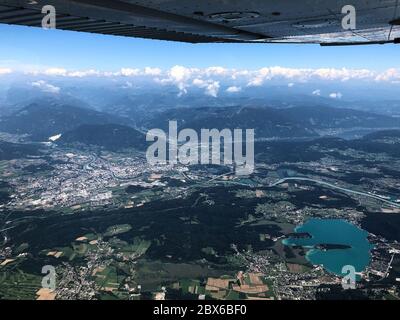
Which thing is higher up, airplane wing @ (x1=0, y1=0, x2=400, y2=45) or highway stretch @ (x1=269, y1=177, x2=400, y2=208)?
airplane wing @ (x1=0, y1=0, x2=400, y2=45)

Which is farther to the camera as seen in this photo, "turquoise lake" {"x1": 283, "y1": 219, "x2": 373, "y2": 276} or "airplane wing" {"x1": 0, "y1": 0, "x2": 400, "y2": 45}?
"turquoise lake" {"x1": 283, "y1": 219, "x2": 373, "y2": 276}

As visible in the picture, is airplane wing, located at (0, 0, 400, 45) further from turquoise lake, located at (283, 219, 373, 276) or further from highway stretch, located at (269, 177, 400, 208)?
highway stretch, located at (269, 177, 400, 208)

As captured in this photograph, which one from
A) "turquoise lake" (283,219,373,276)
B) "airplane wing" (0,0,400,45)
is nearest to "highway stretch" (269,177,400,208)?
"turquoise lake" (283,219,373,276)

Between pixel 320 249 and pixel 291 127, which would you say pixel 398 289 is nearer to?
pixel 320 249

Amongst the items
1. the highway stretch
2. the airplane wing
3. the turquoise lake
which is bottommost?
the turquoise lake

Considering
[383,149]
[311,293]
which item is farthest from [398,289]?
[383,149]

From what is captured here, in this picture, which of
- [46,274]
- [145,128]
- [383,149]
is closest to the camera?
[46,274]

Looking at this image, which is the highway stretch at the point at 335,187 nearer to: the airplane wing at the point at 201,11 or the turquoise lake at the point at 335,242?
the turquoise lake at the point at 335,242

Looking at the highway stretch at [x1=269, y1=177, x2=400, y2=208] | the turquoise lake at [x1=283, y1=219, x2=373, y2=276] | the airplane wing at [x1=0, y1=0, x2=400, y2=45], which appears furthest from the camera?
the highway stretch at [x1=269, y1=177, x2=400, y2=208]
